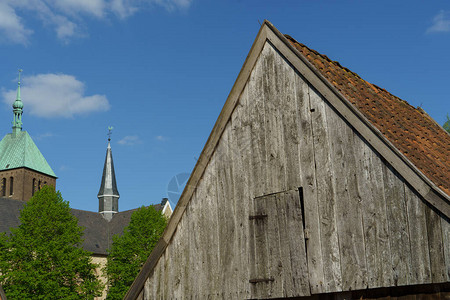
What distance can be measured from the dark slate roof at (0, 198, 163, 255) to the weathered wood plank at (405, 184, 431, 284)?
59586mm

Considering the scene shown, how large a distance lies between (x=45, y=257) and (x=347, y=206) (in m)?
41.9

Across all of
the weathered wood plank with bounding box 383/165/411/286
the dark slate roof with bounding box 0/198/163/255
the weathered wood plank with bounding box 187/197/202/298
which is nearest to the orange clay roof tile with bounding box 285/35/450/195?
the weathered wood plank with bounding box 383/165/411/286

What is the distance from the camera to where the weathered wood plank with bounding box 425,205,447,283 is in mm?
5605

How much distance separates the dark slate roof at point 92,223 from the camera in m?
61.8

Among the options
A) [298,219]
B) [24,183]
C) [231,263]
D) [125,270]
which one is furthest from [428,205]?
[24,183]

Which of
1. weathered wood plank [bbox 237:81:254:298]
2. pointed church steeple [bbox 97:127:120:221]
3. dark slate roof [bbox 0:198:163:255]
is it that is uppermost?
pointed church steeple [bbox 97:127:120:221]

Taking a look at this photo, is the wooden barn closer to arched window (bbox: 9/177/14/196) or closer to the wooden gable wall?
the wooden gable wall

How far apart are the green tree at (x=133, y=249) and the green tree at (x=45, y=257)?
3.32m

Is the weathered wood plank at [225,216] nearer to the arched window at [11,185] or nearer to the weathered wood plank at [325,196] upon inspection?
the weathered wood plank at [325,196]

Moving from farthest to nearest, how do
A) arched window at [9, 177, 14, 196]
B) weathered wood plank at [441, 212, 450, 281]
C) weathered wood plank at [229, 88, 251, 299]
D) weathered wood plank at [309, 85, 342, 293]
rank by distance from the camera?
arched window at [9, 177, 14, 196], weathered wood plank at [229, 88, 251, 299], weathered wood plank at [309, 85, 342, 293], weathered wood plank at [441, 212, 450, 281]

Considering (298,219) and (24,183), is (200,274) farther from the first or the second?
(24,183)

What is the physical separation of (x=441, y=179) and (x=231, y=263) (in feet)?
9.97

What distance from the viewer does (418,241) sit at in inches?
229

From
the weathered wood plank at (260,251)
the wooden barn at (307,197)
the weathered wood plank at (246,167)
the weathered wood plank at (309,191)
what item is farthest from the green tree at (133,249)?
the weathered wood plank at (309,191)
